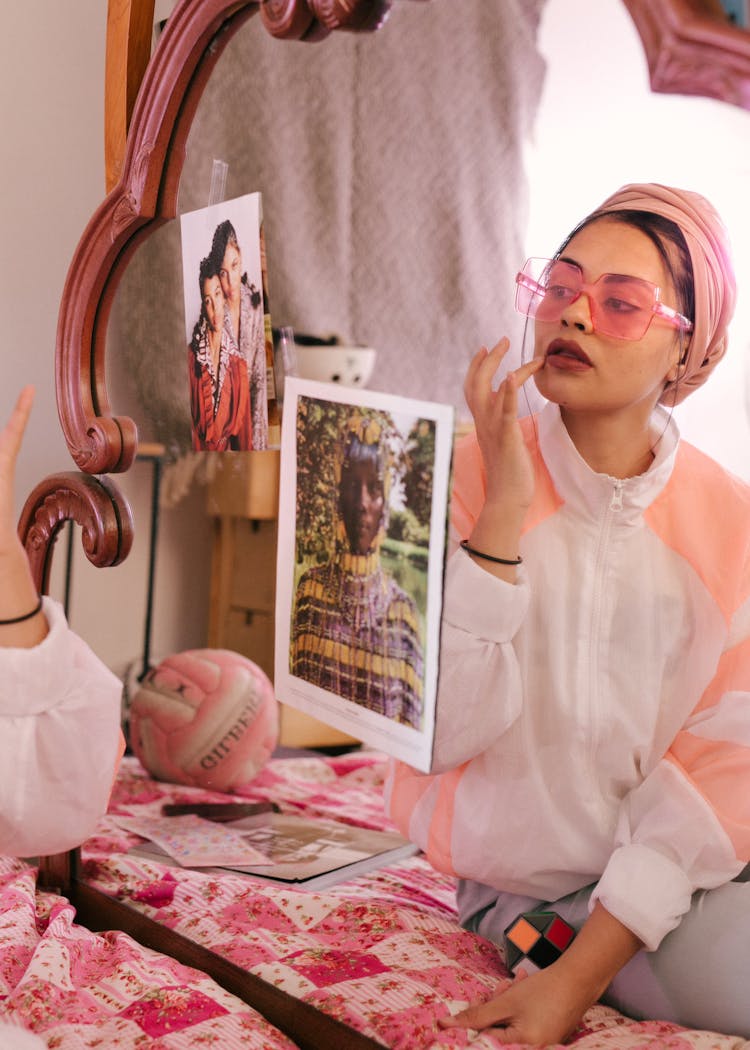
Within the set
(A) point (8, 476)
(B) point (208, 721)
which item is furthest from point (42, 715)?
(B) point (208, 721)

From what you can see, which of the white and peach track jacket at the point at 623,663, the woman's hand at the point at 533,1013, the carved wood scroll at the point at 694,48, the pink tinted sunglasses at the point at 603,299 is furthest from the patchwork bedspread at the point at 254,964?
the carved wood scroll at the point at 694,48

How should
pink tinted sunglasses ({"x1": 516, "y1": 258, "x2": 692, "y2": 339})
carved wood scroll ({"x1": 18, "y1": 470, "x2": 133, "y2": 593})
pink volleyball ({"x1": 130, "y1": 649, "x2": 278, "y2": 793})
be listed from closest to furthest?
pink tinted sunglasses ({"x1": 516, "y1": 258, "x2": 692, "y2": 339}) < carved wood scroll ({"x1": 18, "y1": 470, "x2": 133, "y2": 593}) < pink volleyball ({"x1": 130, "y1": 649, "x2": 278, "y2": 793})

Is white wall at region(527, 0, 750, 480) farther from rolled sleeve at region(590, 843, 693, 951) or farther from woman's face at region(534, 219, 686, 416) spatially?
rolled sleeve at region(590, 843, 693, 951)

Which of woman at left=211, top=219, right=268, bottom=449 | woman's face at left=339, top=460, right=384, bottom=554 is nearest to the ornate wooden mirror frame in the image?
woman at left=211, top=219, right=268, bottom=449

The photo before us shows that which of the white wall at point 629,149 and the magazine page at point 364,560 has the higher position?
the white wall at point 629,149

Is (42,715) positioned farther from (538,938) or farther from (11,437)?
(538,938)

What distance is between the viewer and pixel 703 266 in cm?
70

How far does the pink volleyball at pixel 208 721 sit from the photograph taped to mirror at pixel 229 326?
0.51 meters

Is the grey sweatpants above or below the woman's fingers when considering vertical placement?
below

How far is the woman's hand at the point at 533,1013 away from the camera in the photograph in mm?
729

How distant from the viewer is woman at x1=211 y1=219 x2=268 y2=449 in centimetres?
92

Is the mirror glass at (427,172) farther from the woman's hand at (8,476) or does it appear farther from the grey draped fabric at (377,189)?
the woman's hand at (8,476)

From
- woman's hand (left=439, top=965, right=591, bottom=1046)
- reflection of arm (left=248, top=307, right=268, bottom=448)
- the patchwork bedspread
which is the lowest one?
the patchwork bedspread

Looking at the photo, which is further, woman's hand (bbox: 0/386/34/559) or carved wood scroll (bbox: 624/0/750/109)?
woman's hand (bbox: 0/386/34/559)
